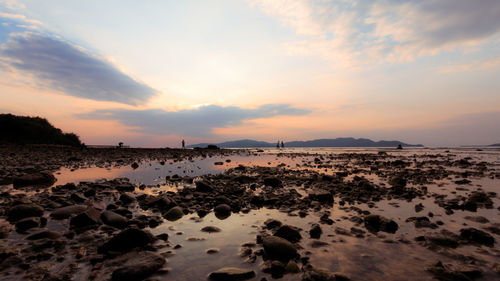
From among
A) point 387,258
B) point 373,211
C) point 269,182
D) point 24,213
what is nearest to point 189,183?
point 269,182

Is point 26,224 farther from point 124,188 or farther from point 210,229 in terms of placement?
point 124,188

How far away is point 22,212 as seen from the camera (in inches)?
263

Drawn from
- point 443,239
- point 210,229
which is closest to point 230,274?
point 210,229

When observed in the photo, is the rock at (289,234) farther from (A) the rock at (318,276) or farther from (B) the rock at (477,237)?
(B) the rock at (477,237)

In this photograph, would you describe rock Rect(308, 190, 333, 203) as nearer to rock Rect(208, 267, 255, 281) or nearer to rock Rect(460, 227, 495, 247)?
rock Rect(460, 227, 495, 247)

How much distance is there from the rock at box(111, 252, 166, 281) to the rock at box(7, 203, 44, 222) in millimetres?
4731

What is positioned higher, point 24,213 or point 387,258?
point 24,213

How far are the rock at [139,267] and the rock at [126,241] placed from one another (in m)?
0.60

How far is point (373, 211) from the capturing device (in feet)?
25.8

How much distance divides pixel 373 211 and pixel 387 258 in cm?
361

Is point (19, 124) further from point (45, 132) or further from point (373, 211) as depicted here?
point (373, 211)

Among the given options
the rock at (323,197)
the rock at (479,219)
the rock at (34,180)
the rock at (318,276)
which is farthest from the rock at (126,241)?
the rock at (34,180)

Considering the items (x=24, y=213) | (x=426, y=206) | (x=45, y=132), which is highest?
(x=45, y=132)

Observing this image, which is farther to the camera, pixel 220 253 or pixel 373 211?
pixel 373 211
